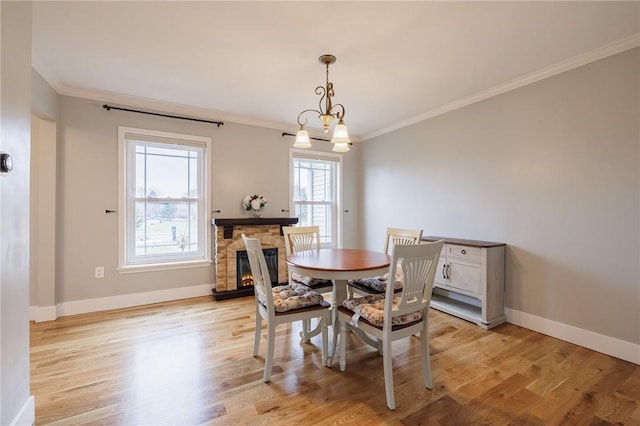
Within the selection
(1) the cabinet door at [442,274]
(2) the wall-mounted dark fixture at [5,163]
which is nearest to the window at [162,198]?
(2) the wall-mounted dark fixture at [5,163]

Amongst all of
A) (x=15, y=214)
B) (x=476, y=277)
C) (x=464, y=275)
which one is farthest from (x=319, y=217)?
(x=15, y=214)

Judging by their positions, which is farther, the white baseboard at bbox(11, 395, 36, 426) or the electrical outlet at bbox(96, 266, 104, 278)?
the electrical outlet at bbox(96, 266, 104, 278)

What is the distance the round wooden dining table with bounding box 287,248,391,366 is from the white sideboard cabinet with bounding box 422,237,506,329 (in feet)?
3.64

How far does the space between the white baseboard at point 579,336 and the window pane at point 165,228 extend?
152 inches

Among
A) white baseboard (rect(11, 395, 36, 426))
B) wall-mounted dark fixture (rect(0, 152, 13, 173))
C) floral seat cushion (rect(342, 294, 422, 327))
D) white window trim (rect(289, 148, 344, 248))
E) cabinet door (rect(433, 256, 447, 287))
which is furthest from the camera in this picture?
white window trim (rect(289, 148, 344, 248))

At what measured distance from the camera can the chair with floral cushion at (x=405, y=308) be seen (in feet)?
5.57

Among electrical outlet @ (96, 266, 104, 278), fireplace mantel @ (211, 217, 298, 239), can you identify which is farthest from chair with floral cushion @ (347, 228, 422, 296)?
electrical outlet @ (96, 266, 104, 278)

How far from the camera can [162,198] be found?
3.65 meters

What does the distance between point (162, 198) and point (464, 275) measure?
3.68 meters

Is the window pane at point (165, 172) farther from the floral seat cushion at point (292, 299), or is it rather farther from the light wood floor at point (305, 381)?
the floral seat cushion at point (292, 299)

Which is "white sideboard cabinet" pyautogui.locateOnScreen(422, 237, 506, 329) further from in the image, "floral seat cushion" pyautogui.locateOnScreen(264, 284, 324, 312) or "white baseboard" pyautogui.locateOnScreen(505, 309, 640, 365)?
"floral seat cushion" pyautogui.locateOnScreen(264, 284, 324, 312)

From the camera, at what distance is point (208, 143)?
3844 millimetres

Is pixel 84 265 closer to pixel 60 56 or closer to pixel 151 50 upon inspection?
pixel 60 56

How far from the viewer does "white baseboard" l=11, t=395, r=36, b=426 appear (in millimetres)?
1400
